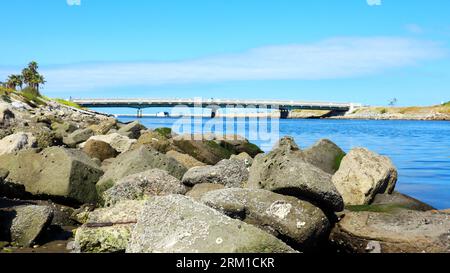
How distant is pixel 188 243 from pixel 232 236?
1.60 feet

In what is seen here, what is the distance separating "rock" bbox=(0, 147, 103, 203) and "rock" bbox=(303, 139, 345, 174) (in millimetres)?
5607

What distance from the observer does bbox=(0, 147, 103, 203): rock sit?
1086 centimetres

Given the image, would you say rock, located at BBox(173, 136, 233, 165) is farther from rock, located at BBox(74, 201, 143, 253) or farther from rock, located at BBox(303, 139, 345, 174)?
rock, located at BBox(74, 201, 143, 253)

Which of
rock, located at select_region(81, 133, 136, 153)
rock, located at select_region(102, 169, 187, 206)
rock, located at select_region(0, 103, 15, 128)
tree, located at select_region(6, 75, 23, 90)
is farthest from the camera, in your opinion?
tree, located at select_region(6, 75, 23, 90)

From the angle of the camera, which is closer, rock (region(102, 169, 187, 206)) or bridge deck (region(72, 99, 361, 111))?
rock (region(102, 169, 187, 206))

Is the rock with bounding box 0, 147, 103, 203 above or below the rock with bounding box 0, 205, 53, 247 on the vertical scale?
above

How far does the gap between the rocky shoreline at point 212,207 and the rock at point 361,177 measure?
0.07ft

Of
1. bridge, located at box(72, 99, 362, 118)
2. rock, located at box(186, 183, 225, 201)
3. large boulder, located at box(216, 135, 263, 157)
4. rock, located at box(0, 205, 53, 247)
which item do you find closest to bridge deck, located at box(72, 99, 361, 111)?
bridge, located at box(72, 99, 362, 118)

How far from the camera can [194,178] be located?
1117 centimetres

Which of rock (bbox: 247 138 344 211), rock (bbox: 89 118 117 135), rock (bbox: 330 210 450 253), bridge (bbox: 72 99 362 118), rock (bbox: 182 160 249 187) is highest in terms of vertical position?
rock (bbox: 247 138 344 211)

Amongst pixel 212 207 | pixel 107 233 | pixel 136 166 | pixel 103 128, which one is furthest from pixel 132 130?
pixel 212 207

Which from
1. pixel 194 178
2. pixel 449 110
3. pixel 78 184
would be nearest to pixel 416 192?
pixel 194 178

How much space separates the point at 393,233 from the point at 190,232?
347 centimetres

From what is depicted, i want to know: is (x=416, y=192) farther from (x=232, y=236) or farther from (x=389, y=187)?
(x=232, y=236)
